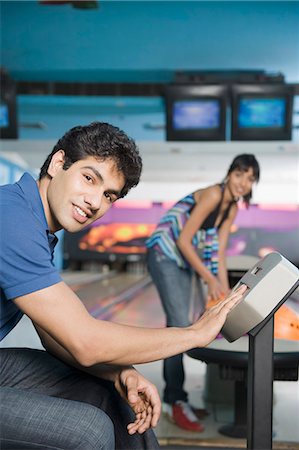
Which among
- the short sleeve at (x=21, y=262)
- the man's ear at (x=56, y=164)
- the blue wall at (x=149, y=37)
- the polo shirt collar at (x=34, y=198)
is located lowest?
the short sleeve at (x=21, y=262)

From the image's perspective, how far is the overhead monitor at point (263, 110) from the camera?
21.6 feet

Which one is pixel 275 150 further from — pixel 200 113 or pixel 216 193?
pixel 216 193

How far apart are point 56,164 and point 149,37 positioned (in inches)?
202

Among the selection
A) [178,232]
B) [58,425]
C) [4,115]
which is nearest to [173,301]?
[178,232]

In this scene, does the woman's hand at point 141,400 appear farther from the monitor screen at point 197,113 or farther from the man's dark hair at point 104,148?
the monitor screen at point 197,113

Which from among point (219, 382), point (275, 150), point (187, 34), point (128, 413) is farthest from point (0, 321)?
point (275, 150)

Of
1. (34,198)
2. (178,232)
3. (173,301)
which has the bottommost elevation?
(173,301)

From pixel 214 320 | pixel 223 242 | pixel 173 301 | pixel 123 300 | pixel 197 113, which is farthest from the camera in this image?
pixel 123 300

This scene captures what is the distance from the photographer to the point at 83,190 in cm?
152

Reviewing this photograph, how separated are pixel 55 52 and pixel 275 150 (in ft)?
8.80

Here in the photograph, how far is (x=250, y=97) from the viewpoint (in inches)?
261

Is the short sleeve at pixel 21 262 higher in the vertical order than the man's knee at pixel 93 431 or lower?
higher

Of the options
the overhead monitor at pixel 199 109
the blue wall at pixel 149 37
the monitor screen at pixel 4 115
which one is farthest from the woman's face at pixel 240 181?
the monitor screen at pixel 4 115

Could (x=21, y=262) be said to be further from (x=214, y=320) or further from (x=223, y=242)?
(x=223, y=242)
